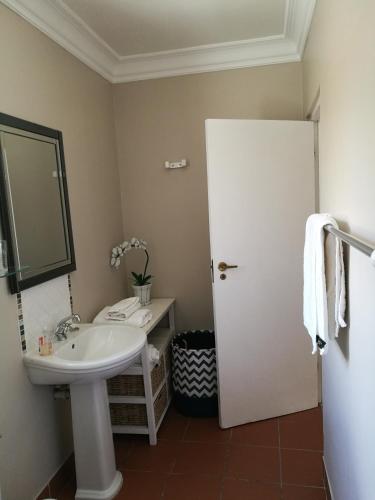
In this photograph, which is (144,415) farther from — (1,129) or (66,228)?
(1,129)

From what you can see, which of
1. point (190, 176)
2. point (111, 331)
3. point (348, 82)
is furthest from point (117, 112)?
point (348, 82)

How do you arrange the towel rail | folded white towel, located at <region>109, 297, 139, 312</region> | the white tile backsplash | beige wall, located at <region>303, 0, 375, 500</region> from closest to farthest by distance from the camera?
the towel rail → beige wall, located at <region>303, 0, 375, 500</region> → the white tile backsplash → folded white towel, located at <region>109, 297, 139, 312</region>

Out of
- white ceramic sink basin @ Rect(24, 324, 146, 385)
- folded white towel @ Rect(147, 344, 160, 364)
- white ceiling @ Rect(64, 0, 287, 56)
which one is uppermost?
white ceiling @ Rect(64, 0, 287, 56)

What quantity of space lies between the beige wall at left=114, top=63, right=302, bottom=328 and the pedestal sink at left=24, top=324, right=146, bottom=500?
3.20 ft

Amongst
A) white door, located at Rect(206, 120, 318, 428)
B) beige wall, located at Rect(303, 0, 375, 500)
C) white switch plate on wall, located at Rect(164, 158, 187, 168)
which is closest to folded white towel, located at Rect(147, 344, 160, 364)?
white door, located at Rect(206, 120, 318, 428)

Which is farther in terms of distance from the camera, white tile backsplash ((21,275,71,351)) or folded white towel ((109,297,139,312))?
folded white towel ((109,297,139,312))

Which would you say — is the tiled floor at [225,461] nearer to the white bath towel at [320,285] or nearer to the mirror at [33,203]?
the white bath towel at [320,285]

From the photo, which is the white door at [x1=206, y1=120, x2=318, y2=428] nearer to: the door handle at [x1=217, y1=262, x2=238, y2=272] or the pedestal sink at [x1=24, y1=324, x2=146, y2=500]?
the door handle at [x1=217, y1=262, x2=238, y2=272]

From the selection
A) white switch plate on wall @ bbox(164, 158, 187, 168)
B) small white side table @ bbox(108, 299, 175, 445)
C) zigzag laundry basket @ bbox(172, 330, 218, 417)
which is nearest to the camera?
small white side table @ bbox(108, 299, 175, 445)

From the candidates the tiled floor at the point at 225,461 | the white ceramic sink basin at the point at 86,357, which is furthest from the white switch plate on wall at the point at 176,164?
the tiled floor at the point at 225,461

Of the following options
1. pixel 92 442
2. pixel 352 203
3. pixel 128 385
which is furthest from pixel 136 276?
pixel 352 203

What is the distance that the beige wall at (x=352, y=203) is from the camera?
3.29ft

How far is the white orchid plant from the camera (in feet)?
8.87

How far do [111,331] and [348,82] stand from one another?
1.62m
